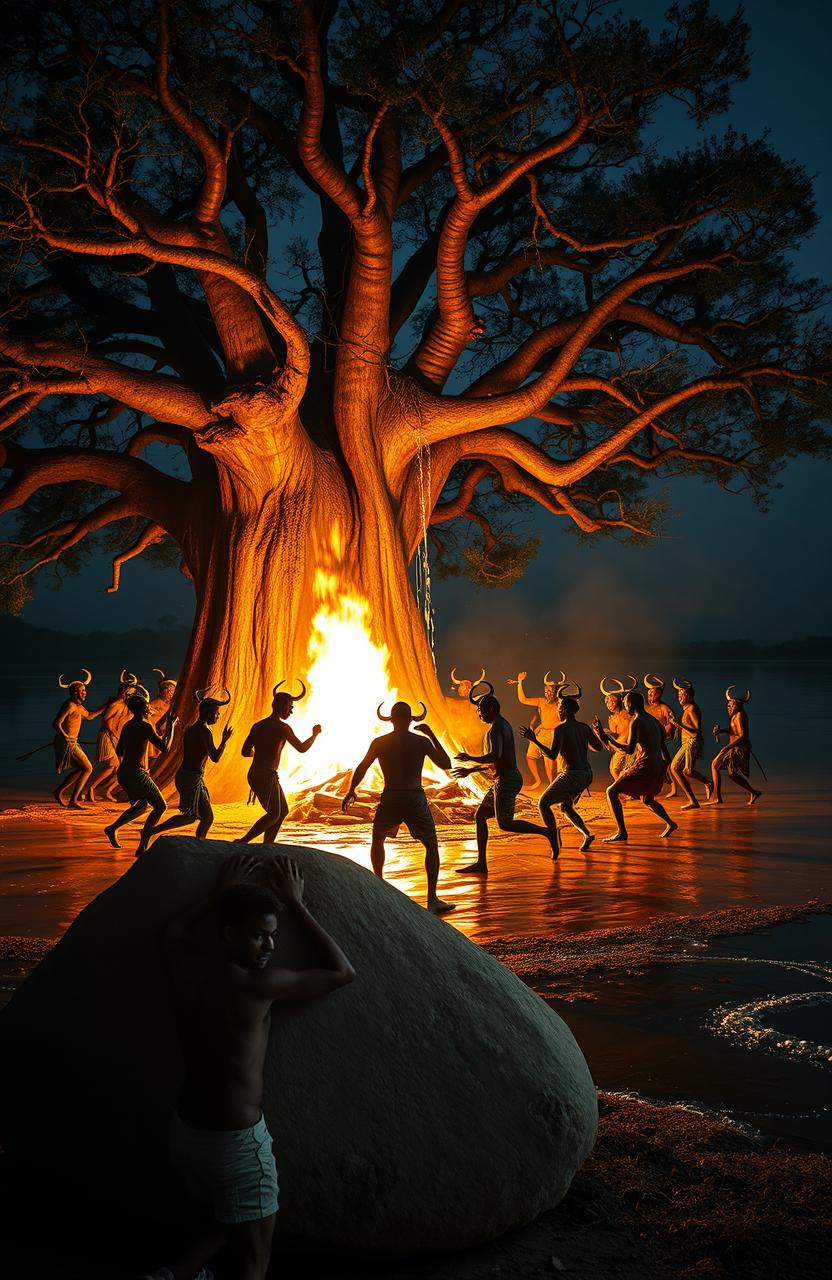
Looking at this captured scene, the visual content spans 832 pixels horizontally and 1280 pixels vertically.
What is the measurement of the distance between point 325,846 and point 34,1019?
8.73 metres

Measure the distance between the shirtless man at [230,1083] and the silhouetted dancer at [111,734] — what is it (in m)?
13.0

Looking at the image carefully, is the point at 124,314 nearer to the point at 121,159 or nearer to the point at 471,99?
the point at 121,159

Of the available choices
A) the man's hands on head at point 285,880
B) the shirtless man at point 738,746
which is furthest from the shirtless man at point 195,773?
the shirtless man at point 738,746

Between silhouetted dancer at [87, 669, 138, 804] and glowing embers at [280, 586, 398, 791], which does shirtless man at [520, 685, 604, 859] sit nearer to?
glowing embers at [280, 586, 398, 791]

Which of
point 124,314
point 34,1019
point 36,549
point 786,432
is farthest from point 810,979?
point 36,549

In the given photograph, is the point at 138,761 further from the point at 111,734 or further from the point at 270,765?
the point at 111,734

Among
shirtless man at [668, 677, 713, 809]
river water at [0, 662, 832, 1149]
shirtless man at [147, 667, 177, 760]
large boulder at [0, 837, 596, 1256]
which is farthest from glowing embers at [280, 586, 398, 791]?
large boulder at [0, 837, 596, 1256]

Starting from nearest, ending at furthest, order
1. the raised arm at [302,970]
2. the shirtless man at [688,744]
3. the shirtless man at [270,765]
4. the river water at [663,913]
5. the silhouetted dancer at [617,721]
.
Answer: the raised arm at [302,970], the river water at [663,913], the shirtless man at [270,765], the shirtless man at [688,744], the silhouetted dancer at [617,721]

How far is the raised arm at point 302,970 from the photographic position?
3111 mm

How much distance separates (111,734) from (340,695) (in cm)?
390

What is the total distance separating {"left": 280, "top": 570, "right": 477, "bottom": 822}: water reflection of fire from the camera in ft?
51.3

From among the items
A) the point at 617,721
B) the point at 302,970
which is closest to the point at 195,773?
the point at 302,970

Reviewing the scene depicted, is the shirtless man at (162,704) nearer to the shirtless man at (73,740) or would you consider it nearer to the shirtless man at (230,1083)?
the shirtless man at (73,740)

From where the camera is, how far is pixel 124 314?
18.9 m
